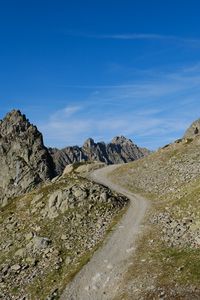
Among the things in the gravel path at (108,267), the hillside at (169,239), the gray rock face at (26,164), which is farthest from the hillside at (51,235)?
the gray rock face at (26,164)

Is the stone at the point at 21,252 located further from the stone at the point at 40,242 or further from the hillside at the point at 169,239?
the hillside at the point at 169,239

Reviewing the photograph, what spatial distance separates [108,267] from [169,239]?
7.03 m

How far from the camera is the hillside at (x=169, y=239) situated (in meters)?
31.5

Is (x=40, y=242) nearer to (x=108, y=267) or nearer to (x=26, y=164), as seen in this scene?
(x=108, y=267)

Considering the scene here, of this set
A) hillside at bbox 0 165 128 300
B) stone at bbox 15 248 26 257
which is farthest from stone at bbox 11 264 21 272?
stone at bbox 15 248 26 257

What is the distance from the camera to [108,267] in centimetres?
3816

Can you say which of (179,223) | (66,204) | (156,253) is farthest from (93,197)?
(156,253)

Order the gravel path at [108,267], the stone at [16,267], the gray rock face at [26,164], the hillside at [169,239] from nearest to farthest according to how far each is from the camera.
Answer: the hillside at [169,239] → the gravel path at [108,267] → the stone at [16,267] → the gray rock face at [26,164]

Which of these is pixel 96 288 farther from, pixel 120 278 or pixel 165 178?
pixel 165 178

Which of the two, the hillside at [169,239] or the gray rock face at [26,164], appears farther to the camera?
the gray rock face at [26,164]

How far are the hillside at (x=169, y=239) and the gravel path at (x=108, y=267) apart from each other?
1146 mm

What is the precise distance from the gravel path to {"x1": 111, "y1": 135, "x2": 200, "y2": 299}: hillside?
3.76 ft

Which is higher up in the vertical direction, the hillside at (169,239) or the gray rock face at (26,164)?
the gray rock face at (26,164)

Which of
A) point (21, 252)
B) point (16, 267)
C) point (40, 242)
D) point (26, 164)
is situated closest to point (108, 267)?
point (16, 267)
